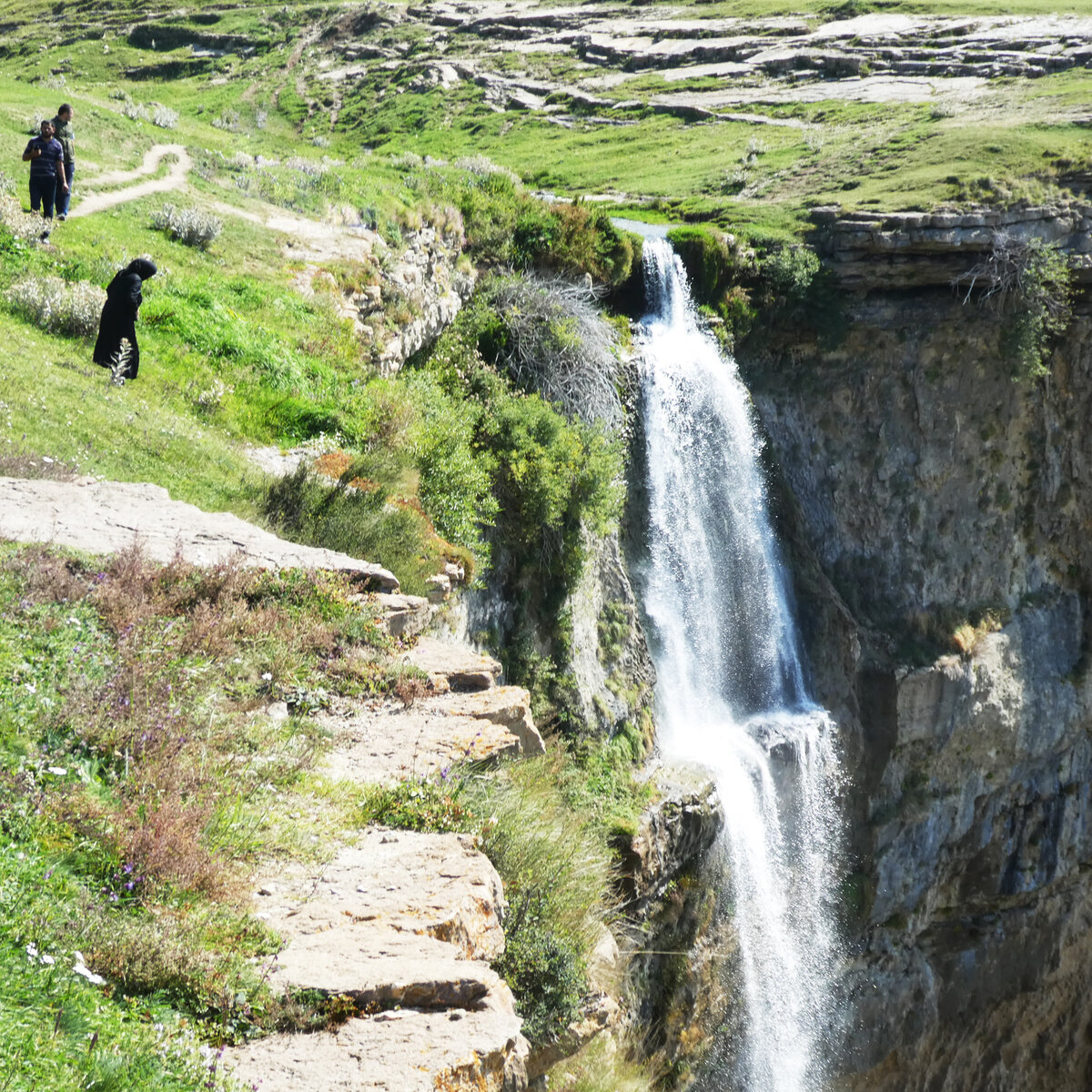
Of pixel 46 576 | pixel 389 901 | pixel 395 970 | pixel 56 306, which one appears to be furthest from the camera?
pixel 56 306

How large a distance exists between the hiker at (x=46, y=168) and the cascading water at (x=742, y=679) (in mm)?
9897

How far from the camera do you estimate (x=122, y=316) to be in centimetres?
1025

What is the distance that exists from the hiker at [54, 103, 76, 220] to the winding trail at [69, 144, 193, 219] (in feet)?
0.81

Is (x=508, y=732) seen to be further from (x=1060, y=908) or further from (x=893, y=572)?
(x=1060, y=908)

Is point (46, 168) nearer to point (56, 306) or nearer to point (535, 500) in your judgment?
point (56, 306)

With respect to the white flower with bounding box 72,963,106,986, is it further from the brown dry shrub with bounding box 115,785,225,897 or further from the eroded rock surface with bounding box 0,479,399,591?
the eroded rock surface with bounding box 0,479,399,591

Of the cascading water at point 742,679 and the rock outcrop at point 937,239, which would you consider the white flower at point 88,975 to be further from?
the rock outcrop at point 937,239

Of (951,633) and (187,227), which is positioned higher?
(187,227)

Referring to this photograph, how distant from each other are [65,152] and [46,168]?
3.67 feet

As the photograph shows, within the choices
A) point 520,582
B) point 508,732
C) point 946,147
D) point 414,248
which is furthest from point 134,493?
point 946,147

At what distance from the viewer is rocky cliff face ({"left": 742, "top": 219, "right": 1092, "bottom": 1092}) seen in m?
20.4

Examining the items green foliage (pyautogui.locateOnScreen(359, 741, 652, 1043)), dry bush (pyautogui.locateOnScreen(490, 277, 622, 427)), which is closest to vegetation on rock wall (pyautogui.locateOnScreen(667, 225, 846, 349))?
dry bush (pyautogui.locateOnScreen(490, 277, 622, 427))

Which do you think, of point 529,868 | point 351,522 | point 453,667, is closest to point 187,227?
point 351,522

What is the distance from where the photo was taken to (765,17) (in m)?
52.5
